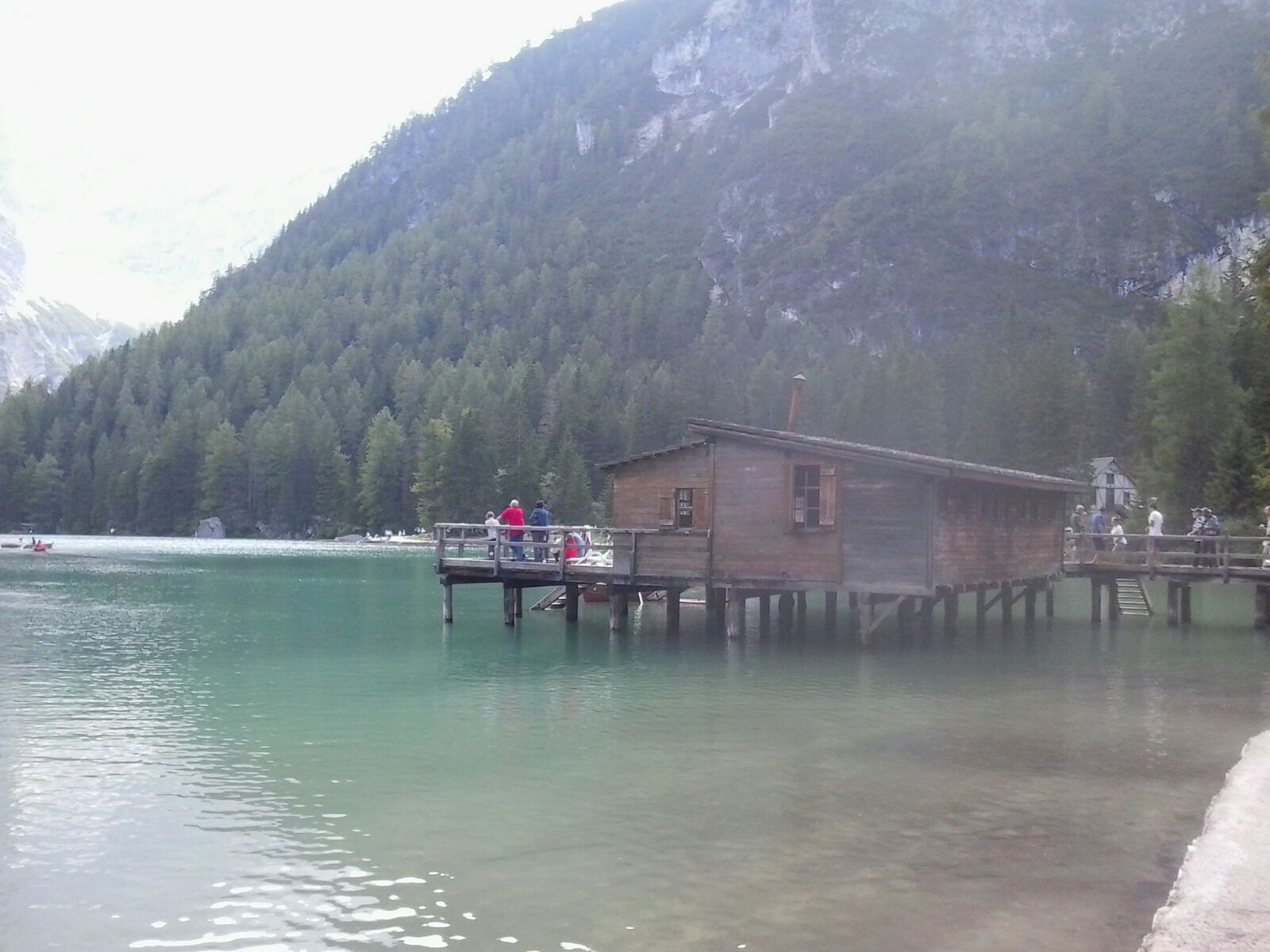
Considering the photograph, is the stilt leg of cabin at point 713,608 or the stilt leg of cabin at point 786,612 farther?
the stilt leg of cabin at point 713,608

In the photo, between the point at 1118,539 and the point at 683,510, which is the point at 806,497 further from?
the point at 1118,539

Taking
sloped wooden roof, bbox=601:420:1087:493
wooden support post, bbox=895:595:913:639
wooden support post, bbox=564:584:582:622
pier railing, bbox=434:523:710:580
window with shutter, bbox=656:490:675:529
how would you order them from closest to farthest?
sloped wooden roof, bbox=601:420:1087:493 → pier railing, bbox=434:523:710:580 → wooden support post, bbox=895:595:913:639 → window with shutter, bbox=656:490:675:529 → wooden support post, bbox=564:584:582:622

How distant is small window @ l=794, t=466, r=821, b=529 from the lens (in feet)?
96.2

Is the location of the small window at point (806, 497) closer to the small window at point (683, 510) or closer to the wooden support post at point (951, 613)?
the small window at point (683, 510)

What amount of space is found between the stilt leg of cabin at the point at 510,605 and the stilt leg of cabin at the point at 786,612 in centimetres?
786

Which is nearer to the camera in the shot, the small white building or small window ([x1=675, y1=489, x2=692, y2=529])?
small window ([x1=675, y1=489, x2=692, y2=529])

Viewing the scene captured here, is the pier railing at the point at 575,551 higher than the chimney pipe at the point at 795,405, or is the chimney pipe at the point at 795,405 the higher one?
the chimney pipe at the point at 795,405

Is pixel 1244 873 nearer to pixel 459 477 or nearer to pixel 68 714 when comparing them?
pixel 68 714

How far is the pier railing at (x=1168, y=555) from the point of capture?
35.6m

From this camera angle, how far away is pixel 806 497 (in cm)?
2950

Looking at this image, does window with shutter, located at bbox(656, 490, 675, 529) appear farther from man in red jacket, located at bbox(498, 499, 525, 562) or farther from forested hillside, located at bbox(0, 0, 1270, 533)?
forested hillside, located at bbox(0, 0, 1270, 533)

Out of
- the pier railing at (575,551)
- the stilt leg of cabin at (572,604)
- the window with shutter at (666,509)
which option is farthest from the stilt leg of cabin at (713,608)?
the stilt leg of cabin at (572,604)

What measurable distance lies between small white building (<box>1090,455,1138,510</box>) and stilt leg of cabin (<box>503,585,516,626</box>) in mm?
87196

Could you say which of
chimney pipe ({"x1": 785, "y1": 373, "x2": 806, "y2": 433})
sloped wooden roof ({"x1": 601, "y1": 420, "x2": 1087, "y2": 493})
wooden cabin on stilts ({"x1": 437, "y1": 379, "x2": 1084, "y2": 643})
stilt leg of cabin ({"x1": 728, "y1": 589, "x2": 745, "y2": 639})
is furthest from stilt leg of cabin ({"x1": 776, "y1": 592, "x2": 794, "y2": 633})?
sloped wooden roof ({"x1": 601, "y1": 420, "x2": 1087, "y2": 493})
